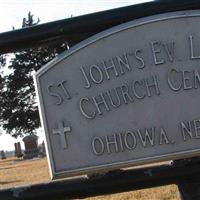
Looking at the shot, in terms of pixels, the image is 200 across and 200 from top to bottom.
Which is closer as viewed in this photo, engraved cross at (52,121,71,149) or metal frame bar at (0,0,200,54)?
engraved cross at (52,121,71,149)

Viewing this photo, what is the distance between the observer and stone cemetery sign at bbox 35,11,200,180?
2.99 meters

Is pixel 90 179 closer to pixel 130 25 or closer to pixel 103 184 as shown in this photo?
pixel 103 184

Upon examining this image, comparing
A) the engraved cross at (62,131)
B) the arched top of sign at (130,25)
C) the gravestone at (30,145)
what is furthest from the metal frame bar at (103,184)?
the gravestone at (30,145)

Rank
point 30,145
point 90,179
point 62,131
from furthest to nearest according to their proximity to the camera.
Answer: point 30,145 → point 90,179 → point 62,131

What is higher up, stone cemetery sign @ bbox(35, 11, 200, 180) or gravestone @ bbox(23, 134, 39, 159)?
gravestone @ bbox(23, 134, 39, 159)

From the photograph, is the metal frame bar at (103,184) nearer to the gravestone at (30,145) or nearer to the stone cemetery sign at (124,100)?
the stone cemetery sign at (124,100)

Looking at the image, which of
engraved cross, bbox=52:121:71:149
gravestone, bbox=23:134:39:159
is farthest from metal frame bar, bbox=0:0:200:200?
gravestone, bbox=23:134:39:159

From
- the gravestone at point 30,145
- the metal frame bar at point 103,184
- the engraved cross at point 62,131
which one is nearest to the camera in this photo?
the engraved cross at point 62,131

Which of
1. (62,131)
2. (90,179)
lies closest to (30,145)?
(90,179)

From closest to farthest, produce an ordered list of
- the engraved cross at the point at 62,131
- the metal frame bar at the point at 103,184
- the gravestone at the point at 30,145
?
the engraved cross at the point at 62,131 < the metal frame bar at the point at 103,184 < the gravestone at the point at 30,145

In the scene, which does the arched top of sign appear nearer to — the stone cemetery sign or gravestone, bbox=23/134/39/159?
the stone cemetery sign

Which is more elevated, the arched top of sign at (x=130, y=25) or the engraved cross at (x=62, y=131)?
the arched top of sign at (x=130, y=25)

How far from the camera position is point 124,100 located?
3014 millimetres

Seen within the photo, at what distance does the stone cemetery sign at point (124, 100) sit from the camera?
2.99 m
